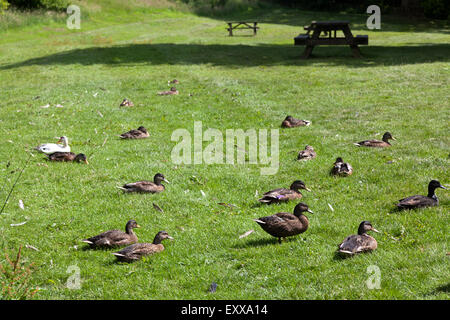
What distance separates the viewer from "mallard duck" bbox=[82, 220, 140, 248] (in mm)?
7828

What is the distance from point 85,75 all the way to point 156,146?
1513 centimetres

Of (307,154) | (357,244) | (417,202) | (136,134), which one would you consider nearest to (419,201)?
(417,202)

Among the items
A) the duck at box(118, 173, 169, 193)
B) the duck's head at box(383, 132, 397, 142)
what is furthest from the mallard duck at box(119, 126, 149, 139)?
the duck's head at box(383, 132, 397, 142)

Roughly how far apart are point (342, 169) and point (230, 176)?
8.16 ft

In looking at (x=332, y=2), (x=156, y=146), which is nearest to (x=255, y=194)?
(x=156, y=146)

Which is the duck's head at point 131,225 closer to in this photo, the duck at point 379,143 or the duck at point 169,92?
the duck at point 379,143

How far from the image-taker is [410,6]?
56812 mm

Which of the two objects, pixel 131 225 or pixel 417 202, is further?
pixel 417 202

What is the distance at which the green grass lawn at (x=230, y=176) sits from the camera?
22.4 ft

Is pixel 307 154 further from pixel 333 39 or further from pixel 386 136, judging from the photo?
pixel 333 39

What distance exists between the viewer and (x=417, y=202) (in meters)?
8.48

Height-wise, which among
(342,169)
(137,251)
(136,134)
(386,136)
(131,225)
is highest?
(386,136)

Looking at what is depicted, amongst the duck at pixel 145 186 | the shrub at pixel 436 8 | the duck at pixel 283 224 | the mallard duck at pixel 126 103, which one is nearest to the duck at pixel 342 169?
the duck at pixel 283 224

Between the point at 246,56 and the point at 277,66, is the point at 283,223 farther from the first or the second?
the point at 246,56
